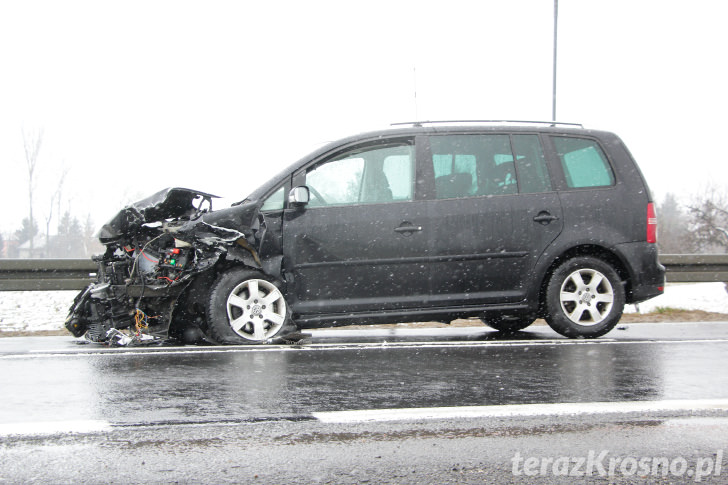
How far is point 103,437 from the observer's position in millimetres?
2826

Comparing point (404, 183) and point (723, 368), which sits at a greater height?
point (404, 183)

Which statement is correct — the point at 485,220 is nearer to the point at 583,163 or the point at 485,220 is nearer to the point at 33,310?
the point at 583,163

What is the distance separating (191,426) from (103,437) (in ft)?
1.10

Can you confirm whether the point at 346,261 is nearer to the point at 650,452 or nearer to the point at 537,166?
the point at 537,166

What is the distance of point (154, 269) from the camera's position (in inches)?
246

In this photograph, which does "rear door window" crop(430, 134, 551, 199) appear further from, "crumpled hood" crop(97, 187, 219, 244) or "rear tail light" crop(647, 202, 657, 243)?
"crumpled hood" crop(97, 187, 219, 244)

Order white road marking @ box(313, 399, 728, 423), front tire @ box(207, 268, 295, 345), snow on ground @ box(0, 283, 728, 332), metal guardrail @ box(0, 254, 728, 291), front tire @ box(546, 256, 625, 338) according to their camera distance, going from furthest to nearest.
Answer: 1. snow on ground @ box(0, 283, 728, 332)
2. metal guardrail @ box(0, 254, 728, 291)
3. front tire @ box(546, 256, 625, 338)
4. front tire @ box(207, 268, 295, 345)
5. white road marking @ box(313, 399, 728, 423)

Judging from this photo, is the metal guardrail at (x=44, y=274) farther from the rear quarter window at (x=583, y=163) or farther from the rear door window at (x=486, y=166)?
the rear quarter window at (x=583, y=163)

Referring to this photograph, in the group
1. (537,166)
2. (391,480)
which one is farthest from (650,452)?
(537,166)

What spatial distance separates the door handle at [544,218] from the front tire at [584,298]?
392 mm

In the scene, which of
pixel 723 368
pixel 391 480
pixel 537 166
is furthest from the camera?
pixel 537 166

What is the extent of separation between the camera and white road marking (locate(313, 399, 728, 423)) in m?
3.14

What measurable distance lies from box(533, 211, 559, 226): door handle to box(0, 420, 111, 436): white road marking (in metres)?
4.43

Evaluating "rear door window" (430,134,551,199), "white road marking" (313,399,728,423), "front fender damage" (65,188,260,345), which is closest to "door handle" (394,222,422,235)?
"rear door window" (430,134,551,199)
